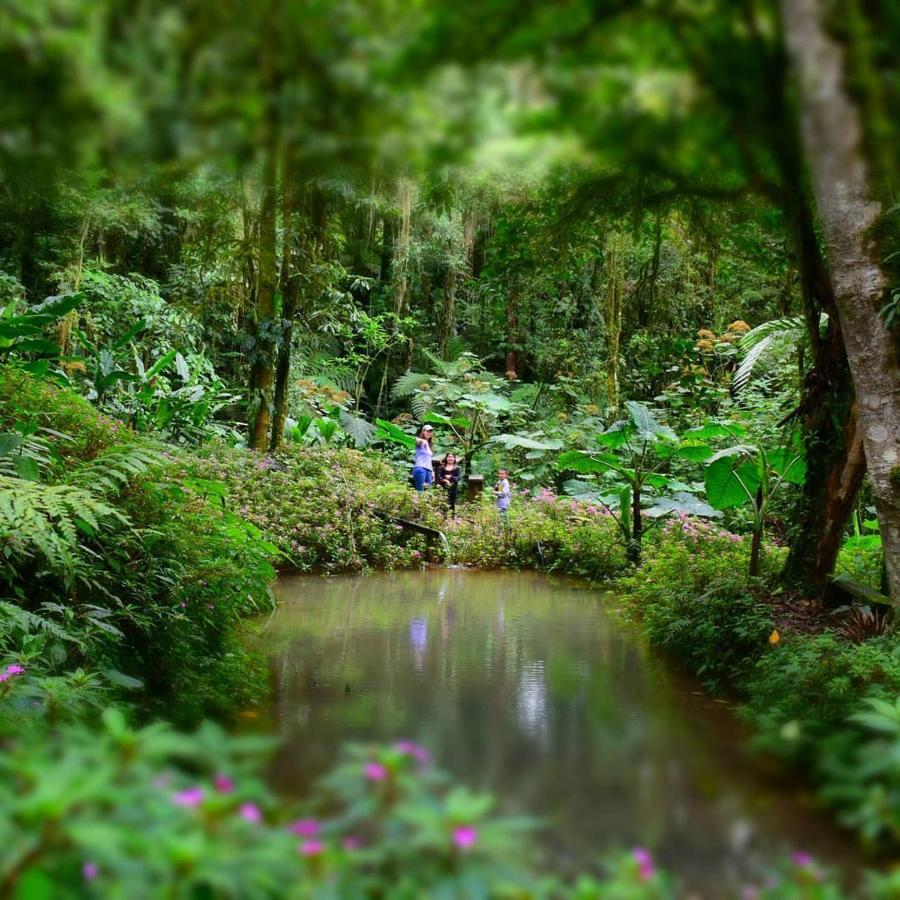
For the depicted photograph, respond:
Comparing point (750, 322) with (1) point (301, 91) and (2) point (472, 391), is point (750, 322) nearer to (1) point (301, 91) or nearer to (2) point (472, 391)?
(2) point (472, 391)

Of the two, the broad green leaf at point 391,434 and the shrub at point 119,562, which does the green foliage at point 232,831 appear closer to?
the shrub at point 119,562

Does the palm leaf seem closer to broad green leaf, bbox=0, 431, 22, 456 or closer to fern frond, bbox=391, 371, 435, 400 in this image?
fern frond, bbox=391, 371, 435, 400

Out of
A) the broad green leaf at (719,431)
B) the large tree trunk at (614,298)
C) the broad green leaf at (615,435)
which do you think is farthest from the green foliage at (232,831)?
the broad green leaf at (615,435)

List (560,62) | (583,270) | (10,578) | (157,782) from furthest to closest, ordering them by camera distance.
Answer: (583,270)
(10,578)
(560,62)
(157,782)

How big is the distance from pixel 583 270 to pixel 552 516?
5.78m

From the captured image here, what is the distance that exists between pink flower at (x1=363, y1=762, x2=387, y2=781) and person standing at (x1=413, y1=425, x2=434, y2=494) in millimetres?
8984

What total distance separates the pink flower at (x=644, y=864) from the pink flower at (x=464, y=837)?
0.66 ft

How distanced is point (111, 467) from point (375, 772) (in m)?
2.90

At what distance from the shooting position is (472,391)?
3.56 m

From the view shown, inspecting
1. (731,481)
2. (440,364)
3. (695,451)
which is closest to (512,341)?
(440,364)

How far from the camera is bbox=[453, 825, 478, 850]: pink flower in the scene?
751mm

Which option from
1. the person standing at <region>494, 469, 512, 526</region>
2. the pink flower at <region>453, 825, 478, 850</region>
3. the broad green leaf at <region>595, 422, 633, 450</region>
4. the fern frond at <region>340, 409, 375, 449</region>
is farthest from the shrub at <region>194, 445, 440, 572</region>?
the pink flower at <region>453, 825, 478, 850</region>

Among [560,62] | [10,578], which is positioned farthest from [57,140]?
[10,578]

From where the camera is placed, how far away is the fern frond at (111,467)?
311 centimetres
